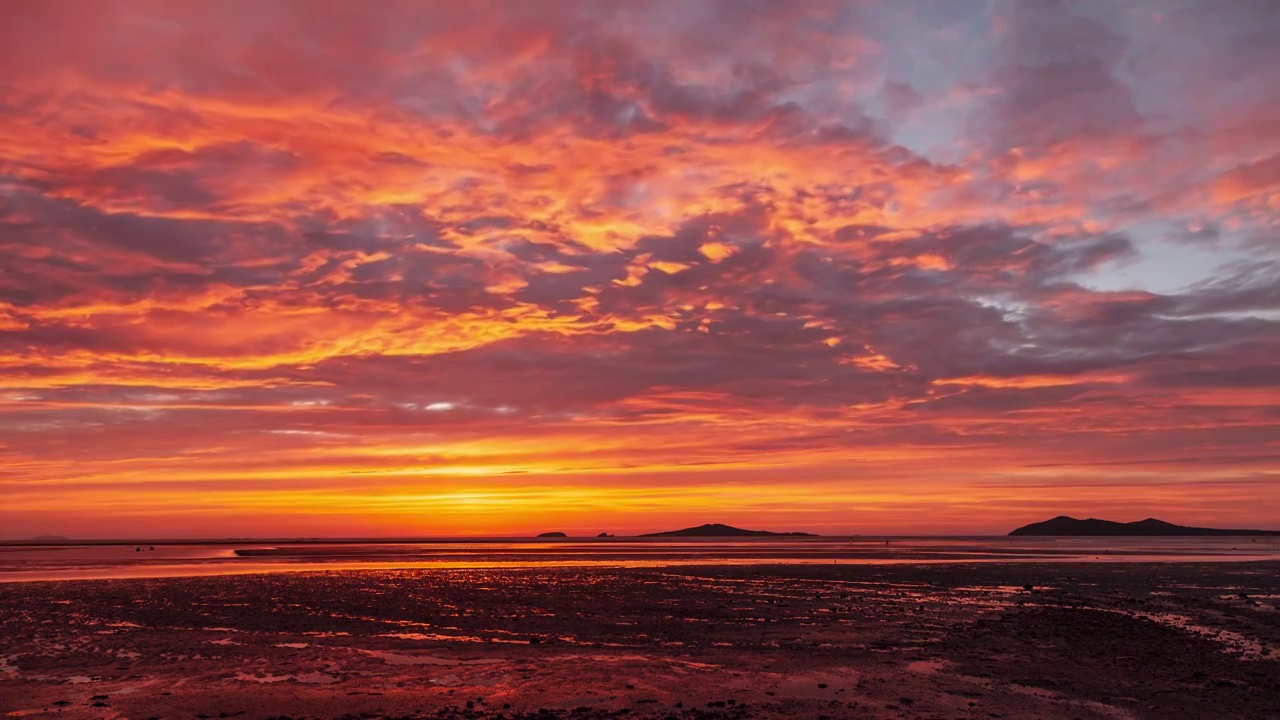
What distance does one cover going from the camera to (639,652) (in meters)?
25.8

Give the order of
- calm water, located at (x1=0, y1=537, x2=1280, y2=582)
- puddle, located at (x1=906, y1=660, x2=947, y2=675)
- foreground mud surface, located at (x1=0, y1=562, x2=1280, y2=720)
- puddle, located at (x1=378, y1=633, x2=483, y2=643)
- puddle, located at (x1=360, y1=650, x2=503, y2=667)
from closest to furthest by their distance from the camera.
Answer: foreground mud surface, located at (x1=0, y1=562, x2=1280, y2=720)
puddle, located at (x1=906, y1=660, x2=947, y2=675)
puddle, located at (x1=360, y1=650, x2=503, y2=667)
puddle, located at (x1=378, y1=633, x2=483, y2=643)
calm water, located at (x1=0, y1=537, x2=1280, y2=582)

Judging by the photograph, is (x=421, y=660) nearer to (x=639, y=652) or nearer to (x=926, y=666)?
(x=639, y=652)

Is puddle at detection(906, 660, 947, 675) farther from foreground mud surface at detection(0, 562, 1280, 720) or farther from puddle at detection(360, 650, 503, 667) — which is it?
puddle at detection(360, 650, 503, 667)

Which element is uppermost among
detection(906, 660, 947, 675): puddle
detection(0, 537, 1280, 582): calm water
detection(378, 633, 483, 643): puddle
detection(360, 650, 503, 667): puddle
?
detection(906, 660, 947, 675): puddle

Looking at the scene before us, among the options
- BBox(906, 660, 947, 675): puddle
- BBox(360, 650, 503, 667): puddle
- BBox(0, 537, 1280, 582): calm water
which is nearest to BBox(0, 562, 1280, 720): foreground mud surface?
BBox(360, 650, 503, 667): puddle

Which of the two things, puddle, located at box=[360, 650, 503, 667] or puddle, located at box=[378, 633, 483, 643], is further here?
puddle, located at box=[378, 633, 483, 643]

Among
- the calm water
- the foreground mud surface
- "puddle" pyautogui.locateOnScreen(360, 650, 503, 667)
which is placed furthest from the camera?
the calm water

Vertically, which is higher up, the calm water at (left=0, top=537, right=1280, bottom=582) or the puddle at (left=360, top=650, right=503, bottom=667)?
the puddle at (left=360, top=650, right=503, bottom=667)

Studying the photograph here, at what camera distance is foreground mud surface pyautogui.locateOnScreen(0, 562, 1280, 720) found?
18703 millimetres

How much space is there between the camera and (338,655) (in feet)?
83.1

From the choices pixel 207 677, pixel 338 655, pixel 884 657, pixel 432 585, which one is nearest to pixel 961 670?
pixel 884 657

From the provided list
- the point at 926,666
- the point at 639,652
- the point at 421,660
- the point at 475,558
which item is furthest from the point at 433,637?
the point at 475,558

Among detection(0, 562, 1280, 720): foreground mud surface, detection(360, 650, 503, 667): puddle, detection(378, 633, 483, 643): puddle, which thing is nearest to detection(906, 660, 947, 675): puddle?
detection(0, 562, 1280, 720): foreground mud surface

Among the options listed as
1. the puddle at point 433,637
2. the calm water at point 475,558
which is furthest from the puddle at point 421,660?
the calm water at point 475,558
